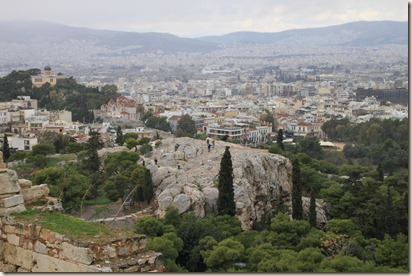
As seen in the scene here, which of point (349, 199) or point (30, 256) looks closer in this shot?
point (30, 256)

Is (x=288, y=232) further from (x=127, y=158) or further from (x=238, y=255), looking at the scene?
(x=127, y=158)

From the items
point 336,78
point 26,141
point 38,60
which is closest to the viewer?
point 26,141

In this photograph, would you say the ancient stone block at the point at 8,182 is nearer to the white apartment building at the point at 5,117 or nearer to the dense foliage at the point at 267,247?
the dense foliage at the point at 267,247

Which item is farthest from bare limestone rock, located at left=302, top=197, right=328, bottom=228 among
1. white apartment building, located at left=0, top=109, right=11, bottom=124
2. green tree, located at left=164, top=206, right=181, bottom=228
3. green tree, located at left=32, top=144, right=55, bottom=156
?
white apartment building, located at left=0, top=109, right=11, bottom=124

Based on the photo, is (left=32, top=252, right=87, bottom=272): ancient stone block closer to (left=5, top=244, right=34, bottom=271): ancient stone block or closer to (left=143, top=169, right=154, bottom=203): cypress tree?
(left=5, top=244, right=34, bottom=271): ancient stone block

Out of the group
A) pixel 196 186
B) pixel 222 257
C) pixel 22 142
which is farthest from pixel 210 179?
pixel 22 142

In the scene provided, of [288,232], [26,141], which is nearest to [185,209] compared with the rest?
[288,232]

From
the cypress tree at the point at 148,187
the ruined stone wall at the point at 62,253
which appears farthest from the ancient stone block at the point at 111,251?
the cypress tree at the point at 148,187

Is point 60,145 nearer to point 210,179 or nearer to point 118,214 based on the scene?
point 210,179
